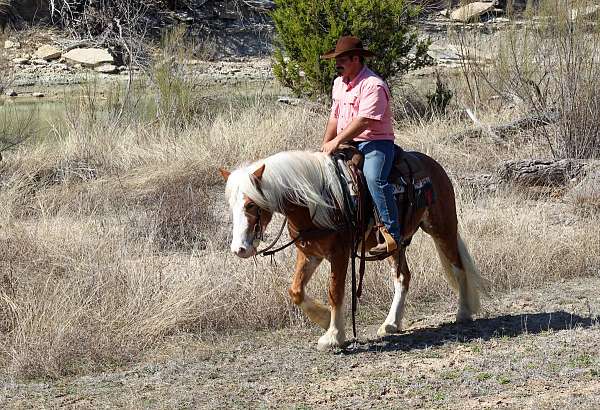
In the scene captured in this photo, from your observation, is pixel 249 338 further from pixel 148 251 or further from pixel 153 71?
pixel 153 71

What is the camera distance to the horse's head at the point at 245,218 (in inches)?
245

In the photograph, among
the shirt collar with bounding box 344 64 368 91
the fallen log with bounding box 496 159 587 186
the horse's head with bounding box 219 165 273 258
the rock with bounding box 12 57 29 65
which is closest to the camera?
the horse's head with bounding box 219 165 273 258

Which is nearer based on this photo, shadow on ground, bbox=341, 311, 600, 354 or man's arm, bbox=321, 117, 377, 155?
man's arm, bbox=321, 117, 377, 155

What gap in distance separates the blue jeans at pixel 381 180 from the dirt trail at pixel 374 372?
37.1 inches

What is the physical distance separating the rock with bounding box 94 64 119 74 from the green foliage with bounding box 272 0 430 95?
9.19 metres

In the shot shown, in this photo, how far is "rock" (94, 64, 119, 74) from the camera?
2438cm

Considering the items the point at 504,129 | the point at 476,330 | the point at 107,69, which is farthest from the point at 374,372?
the point at 107,69

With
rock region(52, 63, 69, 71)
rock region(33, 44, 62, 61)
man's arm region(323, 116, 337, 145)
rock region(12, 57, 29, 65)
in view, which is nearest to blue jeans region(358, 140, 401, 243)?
man's arm region(323, 116, 337, 145)

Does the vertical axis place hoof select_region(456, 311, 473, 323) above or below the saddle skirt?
below

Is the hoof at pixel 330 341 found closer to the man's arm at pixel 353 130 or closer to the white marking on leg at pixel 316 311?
the white marking on leg at pixel 316 311

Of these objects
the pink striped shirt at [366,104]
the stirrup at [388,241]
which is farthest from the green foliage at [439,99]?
the stirrup at [388,241]

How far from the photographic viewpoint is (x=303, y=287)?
6898mm

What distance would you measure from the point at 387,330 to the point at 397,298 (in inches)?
10.5

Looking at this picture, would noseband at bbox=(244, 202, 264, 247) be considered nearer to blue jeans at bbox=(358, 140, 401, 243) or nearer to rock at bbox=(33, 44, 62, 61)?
blue jeans at bbox=(358, 140, 401, 243)
